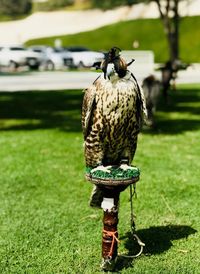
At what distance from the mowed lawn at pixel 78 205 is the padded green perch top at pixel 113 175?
98cm

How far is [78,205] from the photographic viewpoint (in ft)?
25.1

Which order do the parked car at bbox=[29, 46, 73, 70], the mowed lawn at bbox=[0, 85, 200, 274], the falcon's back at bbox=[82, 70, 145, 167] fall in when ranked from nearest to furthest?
the falcon's back at bbox=[82, 70, 145, 167]
the mowed lawn at bbox=[0, 85, 200, 274]
the parked car at bbox=[29, 46, 73, 70]

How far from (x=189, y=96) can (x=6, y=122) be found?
846 cm

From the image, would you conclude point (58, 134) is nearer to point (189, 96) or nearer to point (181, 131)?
point (181, 131)

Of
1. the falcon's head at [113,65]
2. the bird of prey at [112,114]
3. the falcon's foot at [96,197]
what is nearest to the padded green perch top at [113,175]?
the bird of prey at [112,114]

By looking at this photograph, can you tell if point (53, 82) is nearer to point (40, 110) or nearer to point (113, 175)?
point (40, 110)

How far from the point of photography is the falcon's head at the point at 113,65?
16.6 ft

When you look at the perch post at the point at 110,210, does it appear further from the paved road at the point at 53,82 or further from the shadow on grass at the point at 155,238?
the paved road at the point at 53,82

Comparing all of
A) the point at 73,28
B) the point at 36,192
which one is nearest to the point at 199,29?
the point at 73,28

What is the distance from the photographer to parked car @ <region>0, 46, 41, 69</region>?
4159cm

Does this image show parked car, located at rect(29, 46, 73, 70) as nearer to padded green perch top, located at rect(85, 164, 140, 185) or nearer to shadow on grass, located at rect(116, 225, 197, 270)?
shadow on grass, located at rect(116, 225, 197, 270)

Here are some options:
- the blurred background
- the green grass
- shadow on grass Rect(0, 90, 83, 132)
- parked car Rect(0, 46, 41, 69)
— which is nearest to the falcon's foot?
the blurred background

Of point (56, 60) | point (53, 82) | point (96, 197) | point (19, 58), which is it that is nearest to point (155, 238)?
point (96, 197)

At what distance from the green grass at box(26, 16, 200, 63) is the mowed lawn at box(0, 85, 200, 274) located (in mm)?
35147
